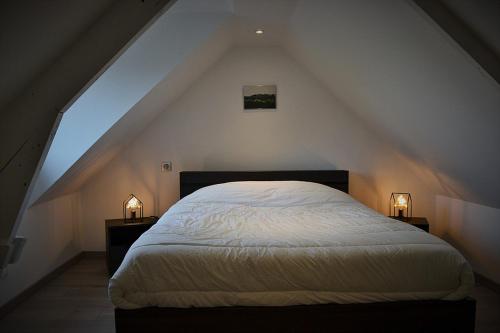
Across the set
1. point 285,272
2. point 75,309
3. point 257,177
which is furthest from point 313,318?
point 257,177

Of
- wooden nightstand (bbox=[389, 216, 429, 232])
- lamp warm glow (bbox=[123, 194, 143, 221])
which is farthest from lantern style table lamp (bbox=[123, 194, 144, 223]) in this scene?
wooden nightstand (bbox=[389, 216, 429, 232])

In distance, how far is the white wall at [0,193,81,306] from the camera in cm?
254

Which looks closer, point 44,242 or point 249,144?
point 44,242

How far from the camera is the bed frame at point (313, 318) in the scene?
1.71m

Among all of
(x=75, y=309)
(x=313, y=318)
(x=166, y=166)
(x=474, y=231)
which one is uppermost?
(x=166, y=166)

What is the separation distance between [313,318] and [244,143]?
2.31 metres

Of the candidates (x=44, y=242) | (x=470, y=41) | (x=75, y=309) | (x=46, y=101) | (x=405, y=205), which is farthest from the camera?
(x=405, y=205)

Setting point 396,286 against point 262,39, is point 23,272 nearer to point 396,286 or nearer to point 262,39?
point 396,286

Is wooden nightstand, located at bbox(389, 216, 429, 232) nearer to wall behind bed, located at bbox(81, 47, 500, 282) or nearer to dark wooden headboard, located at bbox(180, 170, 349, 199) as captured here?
wall behind bed, located at bbox(81, 47, 500, 282)

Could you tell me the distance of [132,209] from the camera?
3.43m

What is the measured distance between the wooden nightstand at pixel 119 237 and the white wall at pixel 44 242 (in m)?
0.51

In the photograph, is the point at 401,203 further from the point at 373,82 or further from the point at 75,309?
the point at 75,309

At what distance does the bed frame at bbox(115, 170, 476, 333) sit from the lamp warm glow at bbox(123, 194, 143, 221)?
1.80m

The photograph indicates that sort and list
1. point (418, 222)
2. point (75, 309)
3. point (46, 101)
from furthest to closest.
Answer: point (418, 222), point (75, 309), point (46, 101)
